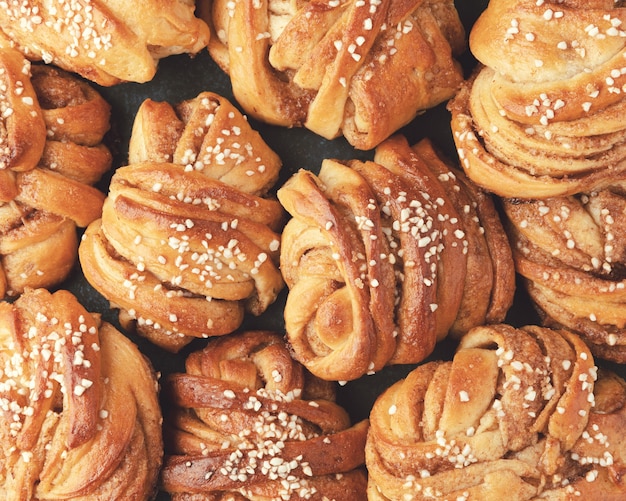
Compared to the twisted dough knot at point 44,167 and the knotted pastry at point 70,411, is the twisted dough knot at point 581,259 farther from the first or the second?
the twisted dough knot at point 44,167

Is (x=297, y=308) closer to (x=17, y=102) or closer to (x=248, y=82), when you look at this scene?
(x=248, y=82)

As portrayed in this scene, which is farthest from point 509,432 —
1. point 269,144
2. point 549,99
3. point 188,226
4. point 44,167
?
point 44,167

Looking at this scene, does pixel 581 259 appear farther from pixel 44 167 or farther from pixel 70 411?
pixel 44 167

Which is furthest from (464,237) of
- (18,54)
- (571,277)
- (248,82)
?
(18,54)

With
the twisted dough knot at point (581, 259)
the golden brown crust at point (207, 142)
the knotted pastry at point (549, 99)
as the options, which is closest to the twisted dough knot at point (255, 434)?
the golden brown crust at point (207, 142)

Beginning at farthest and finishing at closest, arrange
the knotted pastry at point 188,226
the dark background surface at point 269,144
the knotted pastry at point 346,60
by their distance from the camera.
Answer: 1. the dark background surface at point 269,144
2. the knotted pastry at point 188,226
3. the knotted pastry at point 346,60
